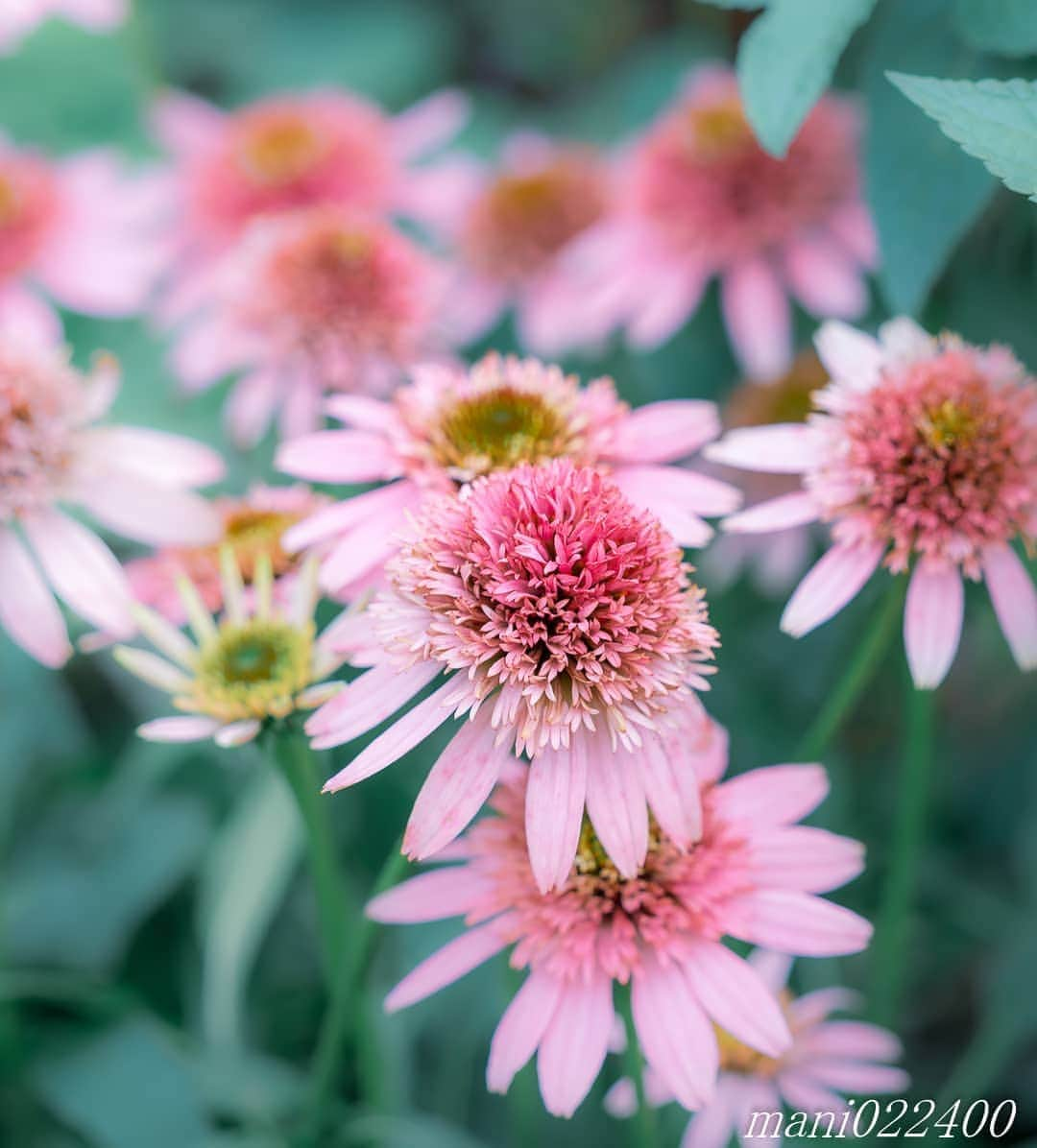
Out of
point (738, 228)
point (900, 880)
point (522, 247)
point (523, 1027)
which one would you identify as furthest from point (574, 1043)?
point (522, 247)

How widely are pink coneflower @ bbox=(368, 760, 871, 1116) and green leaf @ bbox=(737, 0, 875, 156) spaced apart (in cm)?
28

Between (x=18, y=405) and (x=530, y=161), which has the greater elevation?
(x=530, y=161)

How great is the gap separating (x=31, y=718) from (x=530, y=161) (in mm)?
688

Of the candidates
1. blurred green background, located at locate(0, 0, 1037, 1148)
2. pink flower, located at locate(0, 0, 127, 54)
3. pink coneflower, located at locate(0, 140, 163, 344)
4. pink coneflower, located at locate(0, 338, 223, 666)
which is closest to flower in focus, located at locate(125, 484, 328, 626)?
pink coneflower, located at locate(0, 338, 223, 666)

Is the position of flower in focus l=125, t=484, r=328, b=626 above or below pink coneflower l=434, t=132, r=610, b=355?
below

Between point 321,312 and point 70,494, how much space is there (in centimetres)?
25

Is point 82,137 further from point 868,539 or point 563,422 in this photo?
point 868,539

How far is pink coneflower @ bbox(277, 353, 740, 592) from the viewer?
515 mm

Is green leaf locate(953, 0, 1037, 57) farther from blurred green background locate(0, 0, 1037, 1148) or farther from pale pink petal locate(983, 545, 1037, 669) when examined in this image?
pale pink petal locate(983, 545, 1037, 669)

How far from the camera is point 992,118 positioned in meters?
0.45

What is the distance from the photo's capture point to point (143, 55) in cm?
128

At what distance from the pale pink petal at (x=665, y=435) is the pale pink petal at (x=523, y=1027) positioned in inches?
8.8

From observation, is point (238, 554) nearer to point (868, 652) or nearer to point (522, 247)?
point (868, 652)

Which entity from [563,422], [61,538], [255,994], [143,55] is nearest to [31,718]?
[255,994]
